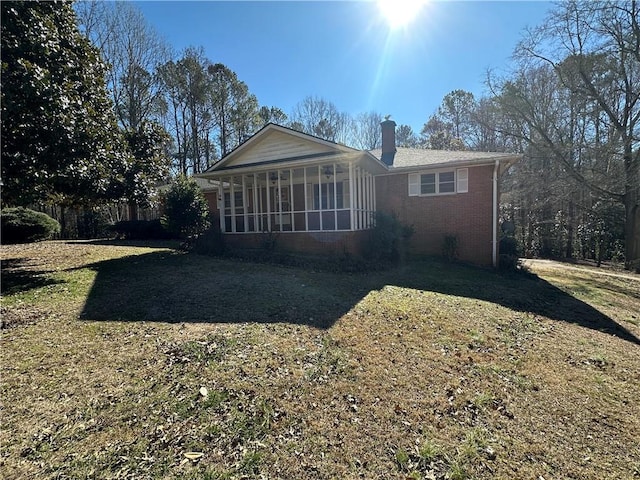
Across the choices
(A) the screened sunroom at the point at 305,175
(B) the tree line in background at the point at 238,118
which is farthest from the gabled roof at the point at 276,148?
(B) the tree line in background at the point at 238,118

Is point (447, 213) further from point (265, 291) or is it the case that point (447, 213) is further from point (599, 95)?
point (599, 95)

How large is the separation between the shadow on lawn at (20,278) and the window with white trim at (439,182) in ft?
40.9

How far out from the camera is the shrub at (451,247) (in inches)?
518

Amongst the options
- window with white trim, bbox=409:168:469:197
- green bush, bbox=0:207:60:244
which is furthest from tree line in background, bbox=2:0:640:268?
window with white trim, bbox=409:168:469:197

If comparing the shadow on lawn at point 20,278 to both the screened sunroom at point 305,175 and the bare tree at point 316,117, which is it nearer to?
the screened sunroom at point 305,175

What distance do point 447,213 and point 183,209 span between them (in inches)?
423

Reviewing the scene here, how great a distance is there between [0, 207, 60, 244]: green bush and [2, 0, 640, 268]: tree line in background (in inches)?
238

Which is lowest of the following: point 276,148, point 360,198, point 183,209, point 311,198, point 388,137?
point 183,209

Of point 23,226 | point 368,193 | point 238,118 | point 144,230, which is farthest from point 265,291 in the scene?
point 238,118

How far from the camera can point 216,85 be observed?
29.1 metres

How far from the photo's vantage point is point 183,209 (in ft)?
42.7

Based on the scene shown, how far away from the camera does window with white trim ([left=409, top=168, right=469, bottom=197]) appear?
519 inches

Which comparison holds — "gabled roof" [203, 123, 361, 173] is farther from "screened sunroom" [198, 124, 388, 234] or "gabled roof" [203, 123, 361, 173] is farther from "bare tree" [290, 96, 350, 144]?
"bare tree" [290, 96, 350, 144]

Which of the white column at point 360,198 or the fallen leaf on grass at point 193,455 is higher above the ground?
the white column at point 360,198
